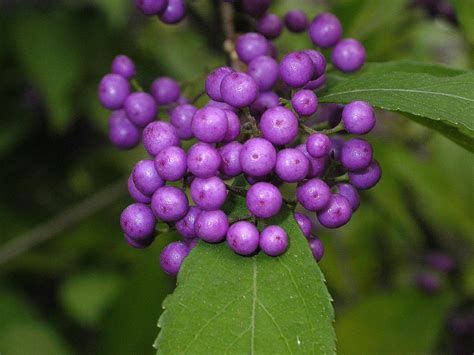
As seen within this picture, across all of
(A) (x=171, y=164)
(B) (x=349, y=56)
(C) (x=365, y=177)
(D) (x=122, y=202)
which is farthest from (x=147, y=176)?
(D) (x=122, y=202)

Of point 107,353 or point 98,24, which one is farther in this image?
point 98,24

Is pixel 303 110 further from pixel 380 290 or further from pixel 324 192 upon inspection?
pixel 380 290

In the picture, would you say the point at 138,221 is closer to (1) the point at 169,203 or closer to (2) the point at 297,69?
(1) the point at 169,203

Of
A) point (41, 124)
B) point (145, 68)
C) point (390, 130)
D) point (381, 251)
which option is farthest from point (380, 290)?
Answer: point (41, 124)

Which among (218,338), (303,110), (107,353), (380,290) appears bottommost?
(107,353)

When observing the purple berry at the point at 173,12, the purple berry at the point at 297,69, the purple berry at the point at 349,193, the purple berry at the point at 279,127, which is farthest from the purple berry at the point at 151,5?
the purple berry at the point at 349,193

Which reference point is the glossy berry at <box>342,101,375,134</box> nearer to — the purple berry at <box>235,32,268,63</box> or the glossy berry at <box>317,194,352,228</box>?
the glossy berry at <box>317,194,352,228</box>
